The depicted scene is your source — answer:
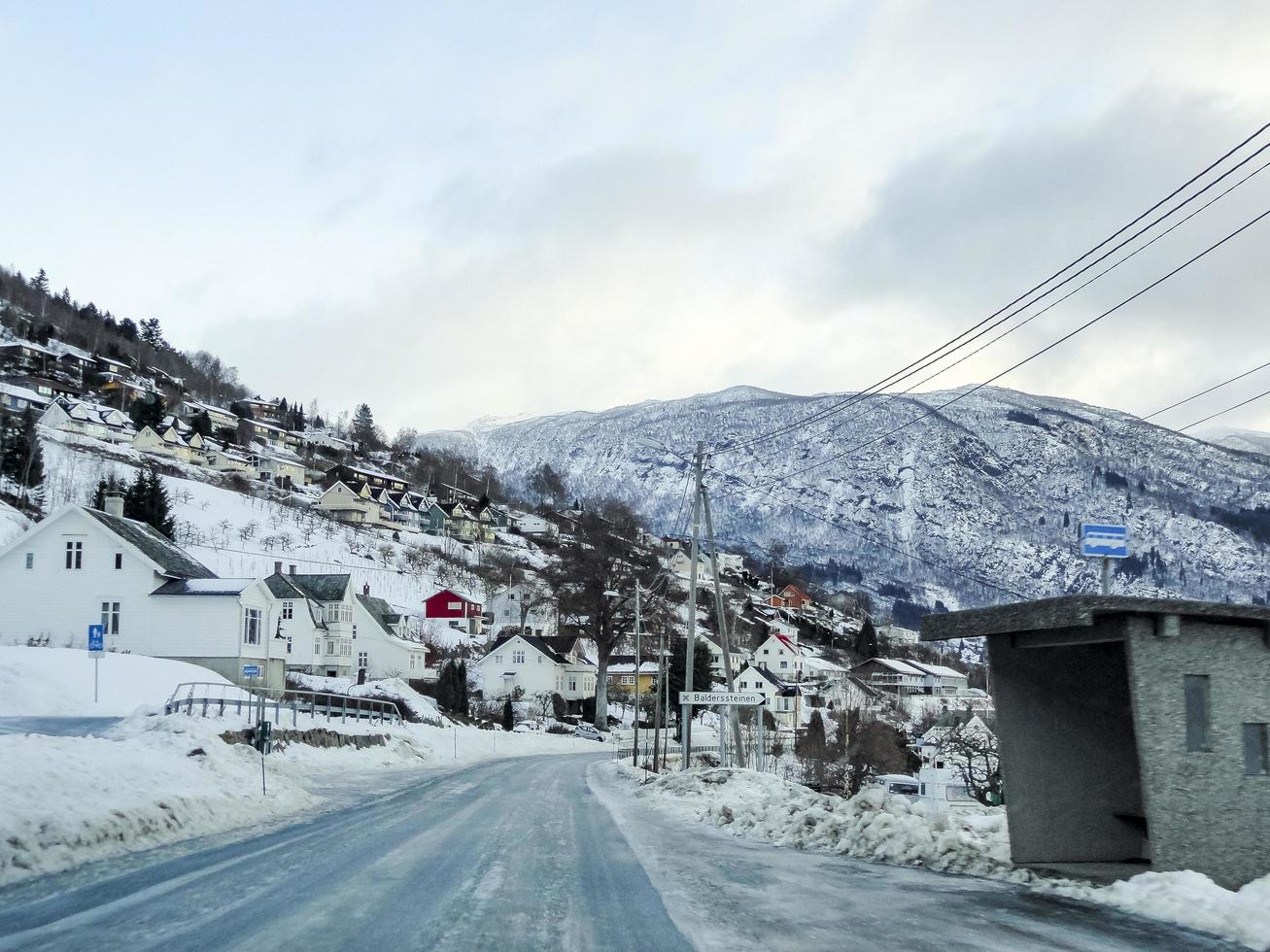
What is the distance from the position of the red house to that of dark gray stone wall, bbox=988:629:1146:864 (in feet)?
311

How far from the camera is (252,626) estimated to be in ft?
170

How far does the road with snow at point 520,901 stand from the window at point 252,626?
123ft

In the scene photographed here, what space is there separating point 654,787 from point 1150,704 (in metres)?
19.8

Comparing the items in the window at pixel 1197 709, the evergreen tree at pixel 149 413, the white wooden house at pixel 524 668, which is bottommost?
the white wooden house at pixel 524 668

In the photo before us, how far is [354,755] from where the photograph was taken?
3803cm

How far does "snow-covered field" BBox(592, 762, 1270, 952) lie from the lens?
31.5ft

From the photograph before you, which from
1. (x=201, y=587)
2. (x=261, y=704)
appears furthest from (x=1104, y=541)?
(x=201, y=587)

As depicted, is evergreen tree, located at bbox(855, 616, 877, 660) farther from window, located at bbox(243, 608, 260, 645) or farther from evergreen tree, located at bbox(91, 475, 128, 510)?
window, located at bbox(243, 608, 260, 645)

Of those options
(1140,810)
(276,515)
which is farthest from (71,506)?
(276,515)

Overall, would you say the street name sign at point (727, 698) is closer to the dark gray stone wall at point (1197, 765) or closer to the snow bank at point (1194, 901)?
the snow bank at point (1194, 901)

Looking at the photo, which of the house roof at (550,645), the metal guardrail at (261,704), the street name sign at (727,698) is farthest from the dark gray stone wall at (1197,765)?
the house roof at (550,645)

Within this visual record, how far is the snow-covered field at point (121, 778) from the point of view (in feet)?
39.7

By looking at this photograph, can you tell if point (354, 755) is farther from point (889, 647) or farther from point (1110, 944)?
point (889, 647)

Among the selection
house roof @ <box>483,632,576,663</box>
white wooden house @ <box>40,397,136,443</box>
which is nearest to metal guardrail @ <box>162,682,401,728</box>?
house roof @ <box>483,632,576,663</box>
